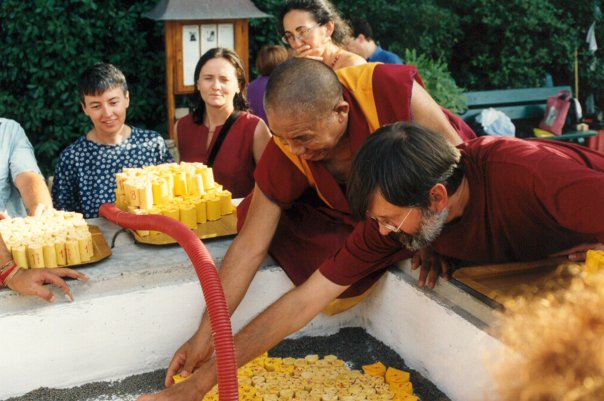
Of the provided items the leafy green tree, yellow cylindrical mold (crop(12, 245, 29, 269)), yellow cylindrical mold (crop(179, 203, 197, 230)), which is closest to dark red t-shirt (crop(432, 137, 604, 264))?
yellow cylindrical mold (crop(179, 203, 197, 230))

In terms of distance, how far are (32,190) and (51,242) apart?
2.84 feet

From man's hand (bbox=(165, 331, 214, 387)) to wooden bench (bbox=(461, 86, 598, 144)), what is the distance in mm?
4710

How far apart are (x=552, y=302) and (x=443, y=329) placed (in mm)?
603

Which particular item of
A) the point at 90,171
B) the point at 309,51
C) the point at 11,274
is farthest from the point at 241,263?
the point at 309,51

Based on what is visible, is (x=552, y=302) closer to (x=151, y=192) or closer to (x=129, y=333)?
(x=129, y=333)

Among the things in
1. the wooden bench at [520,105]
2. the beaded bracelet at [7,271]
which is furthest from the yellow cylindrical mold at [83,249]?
the wooden bench at [520,105]

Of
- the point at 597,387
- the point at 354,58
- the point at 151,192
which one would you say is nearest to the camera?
the point at 597,387

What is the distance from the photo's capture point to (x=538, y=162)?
1.90 m

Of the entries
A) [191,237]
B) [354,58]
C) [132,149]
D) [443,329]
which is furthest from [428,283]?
[132,149]

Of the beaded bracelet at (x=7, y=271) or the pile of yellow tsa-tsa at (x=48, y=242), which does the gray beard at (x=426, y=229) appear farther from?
the beaded bracelet at (x=7, y=271)

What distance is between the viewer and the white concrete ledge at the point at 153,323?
7.42ft

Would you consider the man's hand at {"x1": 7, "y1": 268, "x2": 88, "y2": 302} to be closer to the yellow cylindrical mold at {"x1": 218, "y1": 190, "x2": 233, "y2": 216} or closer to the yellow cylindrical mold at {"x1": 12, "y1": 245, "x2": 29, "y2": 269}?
the yellow cylindrical mold at {"x1": 12, "y1": 245, "x2": 29, "y2": 269}

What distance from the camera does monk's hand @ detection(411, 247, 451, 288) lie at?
2.38m

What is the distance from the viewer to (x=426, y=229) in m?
2.01
